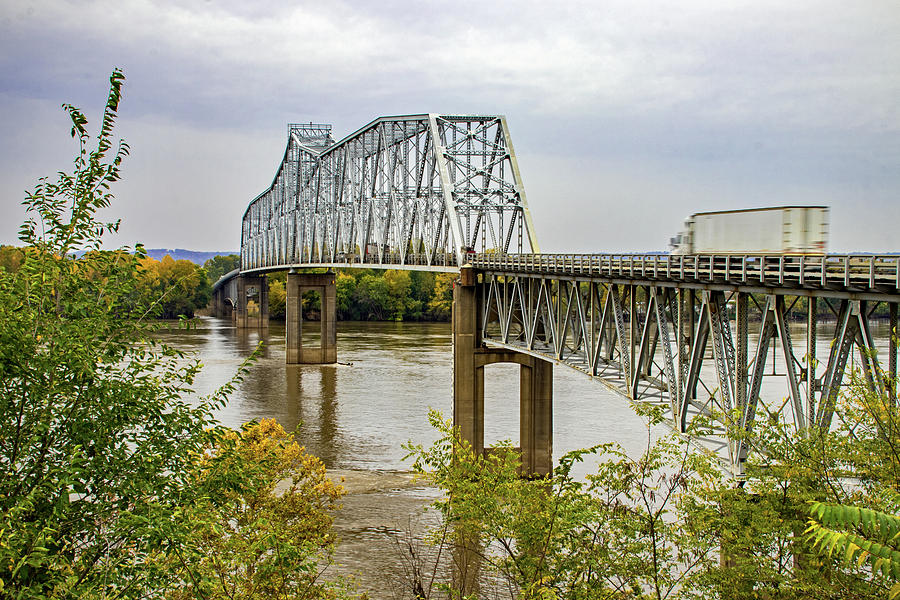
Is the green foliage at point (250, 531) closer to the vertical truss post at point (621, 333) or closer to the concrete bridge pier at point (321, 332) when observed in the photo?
the vertical truss post at point (621, 333)

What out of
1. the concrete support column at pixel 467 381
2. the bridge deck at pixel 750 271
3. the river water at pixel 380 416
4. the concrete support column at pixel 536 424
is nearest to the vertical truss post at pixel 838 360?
the bridge deck at pixel 750 271

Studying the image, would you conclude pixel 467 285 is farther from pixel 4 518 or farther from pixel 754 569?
pixel 4 518

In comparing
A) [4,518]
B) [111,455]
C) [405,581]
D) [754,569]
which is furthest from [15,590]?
[405,581]

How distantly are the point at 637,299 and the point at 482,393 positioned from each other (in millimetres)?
17099

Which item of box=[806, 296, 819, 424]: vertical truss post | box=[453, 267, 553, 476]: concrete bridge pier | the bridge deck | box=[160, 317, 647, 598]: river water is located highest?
the bridge deck

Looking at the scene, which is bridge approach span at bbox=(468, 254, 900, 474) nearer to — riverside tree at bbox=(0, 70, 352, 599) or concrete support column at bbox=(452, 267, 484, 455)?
concrete support column at bbox=(452, 267, 484, 455)

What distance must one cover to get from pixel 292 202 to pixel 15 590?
133 meters

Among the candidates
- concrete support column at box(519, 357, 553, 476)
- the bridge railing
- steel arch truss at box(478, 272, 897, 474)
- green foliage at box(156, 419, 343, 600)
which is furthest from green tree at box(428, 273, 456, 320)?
green foliage at box(156, 419, 343, 600)

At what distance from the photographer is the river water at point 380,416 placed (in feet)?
104

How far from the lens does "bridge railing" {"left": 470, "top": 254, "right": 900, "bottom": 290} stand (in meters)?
16.5

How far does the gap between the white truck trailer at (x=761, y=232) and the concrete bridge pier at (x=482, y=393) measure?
14285 mm

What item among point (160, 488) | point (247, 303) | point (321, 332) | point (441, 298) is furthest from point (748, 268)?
point (247, 303)

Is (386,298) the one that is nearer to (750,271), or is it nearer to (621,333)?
(621,333)

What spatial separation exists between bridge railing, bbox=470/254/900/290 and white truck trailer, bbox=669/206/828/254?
35.2 inches
